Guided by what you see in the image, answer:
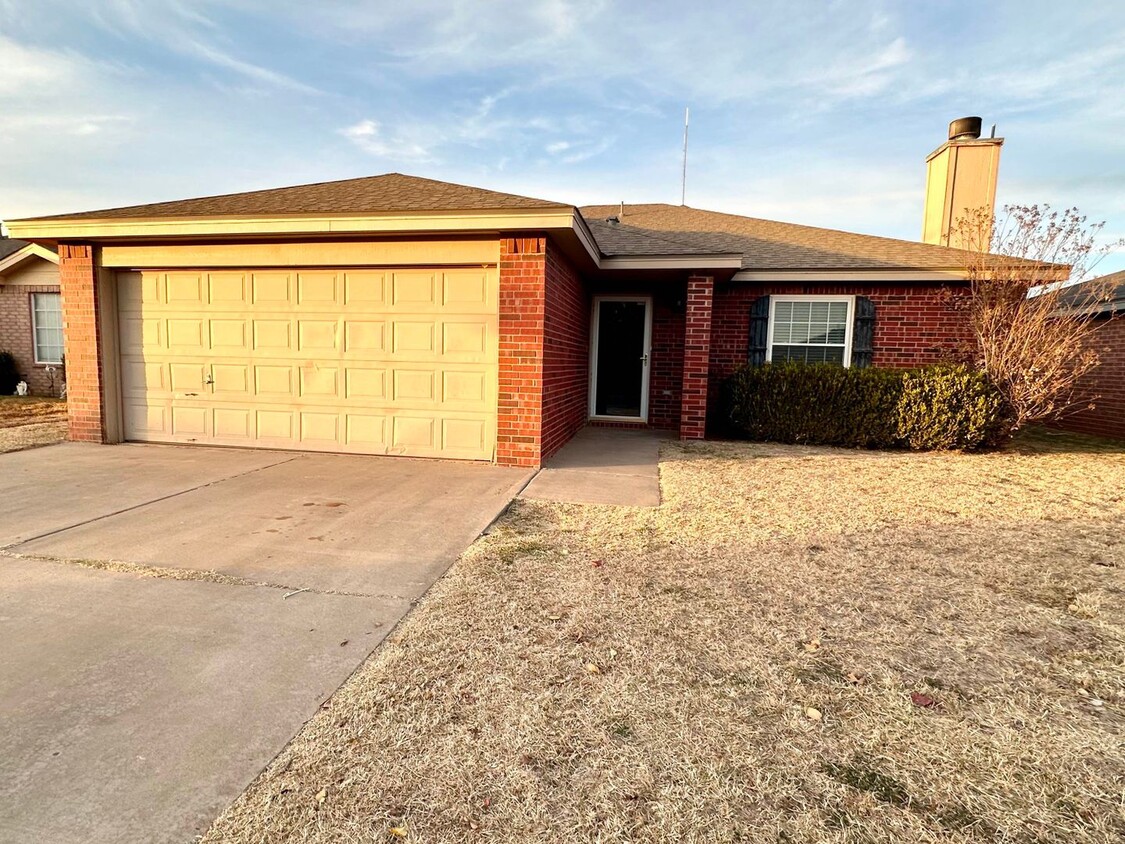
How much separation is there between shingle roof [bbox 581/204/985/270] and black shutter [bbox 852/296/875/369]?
2.12 feet

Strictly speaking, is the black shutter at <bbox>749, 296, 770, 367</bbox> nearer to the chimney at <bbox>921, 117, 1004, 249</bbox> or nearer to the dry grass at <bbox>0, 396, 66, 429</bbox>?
the chimney at <bbox>921, 117, 1004, 249</bbox>

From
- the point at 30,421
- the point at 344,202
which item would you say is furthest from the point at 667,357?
the point at 30,421

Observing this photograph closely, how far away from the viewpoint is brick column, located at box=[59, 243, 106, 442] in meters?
A: 6.92

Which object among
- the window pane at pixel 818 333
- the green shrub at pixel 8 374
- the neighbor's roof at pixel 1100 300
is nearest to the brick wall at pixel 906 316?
the window pane at pixel 818 333

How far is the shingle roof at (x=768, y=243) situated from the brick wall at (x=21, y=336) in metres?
13.9

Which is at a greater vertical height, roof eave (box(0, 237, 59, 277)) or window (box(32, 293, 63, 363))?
roof eave (box(0, 237, 59, 277))

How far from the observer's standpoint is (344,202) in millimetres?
6445

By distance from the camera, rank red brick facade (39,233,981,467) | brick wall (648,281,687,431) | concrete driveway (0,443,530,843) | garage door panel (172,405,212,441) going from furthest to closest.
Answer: brick wall (648,281,687,431) < garage door panel (172,405,212,441) < red brick facade (39,233,981,467) < concrete driveway (0,443,530,843)

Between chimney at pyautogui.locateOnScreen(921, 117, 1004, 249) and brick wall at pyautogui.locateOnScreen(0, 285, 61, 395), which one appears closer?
chimney at pyautogui.locateOnScreen(921, 117, 1004, 249)

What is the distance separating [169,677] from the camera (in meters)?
2.19

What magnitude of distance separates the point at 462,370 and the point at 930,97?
36.5 feet

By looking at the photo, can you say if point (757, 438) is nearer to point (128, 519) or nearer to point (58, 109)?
point (128, 519)

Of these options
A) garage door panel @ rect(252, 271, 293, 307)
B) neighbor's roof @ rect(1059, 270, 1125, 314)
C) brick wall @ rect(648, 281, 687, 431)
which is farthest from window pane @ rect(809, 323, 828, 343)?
garage door panel @ rect(252, 271, 293, 307)

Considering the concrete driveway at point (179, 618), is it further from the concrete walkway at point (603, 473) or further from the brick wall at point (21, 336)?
the brick wall at point (21, 336)
